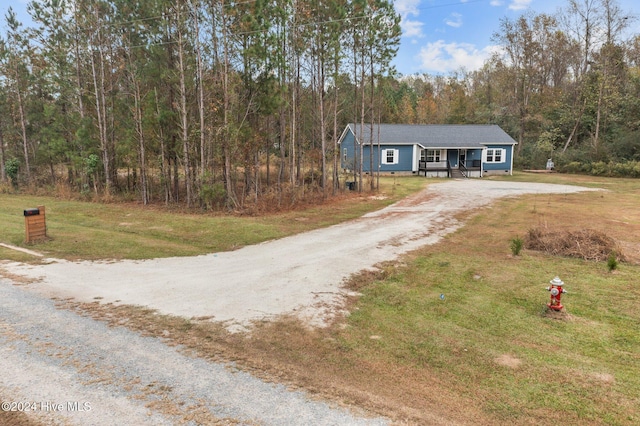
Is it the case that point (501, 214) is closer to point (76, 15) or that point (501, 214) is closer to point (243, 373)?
point (243, 373)

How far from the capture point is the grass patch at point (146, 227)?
30.3ft

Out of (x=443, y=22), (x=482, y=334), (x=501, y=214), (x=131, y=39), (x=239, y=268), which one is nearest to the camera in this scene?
(x=482, y=334)

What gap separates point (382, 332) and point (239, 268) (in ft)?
12.3

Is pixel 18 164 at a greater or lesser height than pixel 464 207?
greater

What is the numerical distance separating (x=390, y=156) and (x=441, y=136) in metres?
4.99

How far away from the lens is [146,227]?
1196 cm

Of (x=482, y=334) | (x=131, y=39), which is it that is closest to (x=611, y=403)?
(x=482, y=334)

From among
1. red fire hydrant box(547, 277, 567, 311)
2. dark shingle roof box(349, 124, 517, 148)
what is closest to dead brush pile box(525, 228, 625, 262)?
red fire hydrant box(547, 277, 567, 311)

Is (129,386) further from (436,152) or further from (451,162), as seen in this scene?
(451,162)

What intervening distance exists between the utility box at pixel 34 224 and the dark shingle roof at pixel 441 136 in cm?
2378

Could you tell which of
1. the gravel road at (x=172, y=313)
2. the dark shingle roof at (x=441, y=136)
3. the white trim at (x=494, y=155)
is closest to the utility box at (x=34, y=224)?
the gravel road at (x=172, y=313)

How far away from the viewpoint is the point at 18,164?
72.8ft

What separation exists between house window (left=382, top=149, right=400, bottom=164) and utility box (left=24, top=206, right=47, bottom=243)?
24.5 metres

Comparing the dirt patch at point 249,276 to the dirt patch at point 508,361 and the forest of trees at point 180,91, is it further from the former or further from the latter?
the forest of trees at point 180,91
